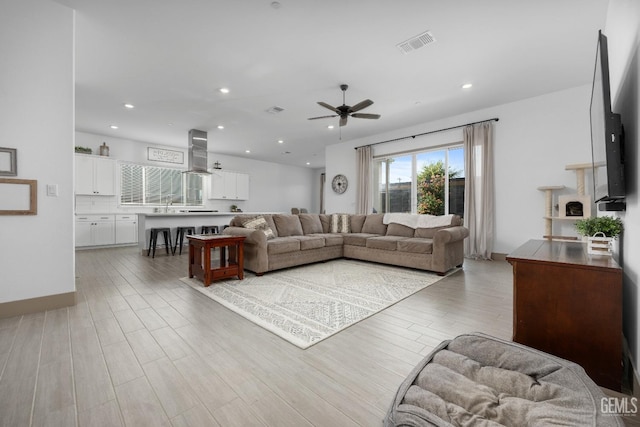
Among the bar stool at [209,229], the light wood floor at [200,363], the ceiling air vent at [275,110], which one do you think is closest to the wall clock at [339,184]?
the ceiling air vent at [275,110]

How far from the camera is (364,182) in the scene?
23.0 feet

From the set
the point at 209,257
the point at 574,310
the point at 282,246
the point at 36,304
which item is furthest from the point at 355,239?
the point at 36,304

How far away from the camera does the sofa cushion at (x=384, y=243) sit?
4.41 meters

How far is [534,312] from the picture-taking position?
5.39 feet

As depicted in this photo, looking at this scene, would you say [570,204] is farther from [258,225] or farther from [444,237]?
[258,225]

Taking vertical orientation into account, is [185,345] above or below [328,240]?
below

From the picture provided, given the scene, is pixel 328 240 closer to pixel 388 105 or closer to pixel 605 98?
pixel 388 105

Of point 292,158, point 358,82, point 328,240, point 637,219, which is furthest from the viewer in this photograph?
point 292,158

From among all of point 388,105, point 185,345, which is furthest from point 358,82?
point 185,345

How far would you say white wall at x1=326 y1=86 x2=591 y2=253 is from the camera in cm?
428

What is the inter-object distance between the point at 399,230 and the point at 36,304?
15.9ft

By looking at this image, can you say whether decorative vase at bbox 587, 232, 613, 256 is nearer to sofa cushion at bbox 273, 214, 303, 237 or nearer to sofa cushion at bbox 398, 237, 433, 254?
sofa cushion at bbox 398, 237, 433, 254

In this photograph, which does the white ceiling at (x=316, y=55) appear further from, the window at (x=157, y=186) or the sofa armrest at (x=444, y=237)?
the sofa armrest at (x=444, y=237)

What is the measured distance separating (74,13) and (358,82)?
3317mm
